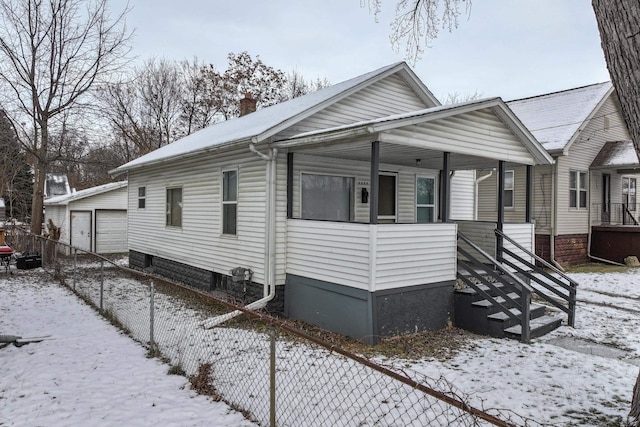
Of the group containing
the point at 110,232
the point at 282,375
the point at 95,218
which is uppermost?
the point at 95,218

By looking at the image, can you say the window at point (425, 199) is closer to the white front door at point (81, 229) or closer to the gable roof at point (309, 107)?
the gable roof at point (309, 107)

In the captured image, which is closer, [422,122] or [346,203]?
[422,122]

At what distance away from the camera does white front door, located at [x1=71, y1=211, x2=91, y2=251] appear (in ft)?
63.7

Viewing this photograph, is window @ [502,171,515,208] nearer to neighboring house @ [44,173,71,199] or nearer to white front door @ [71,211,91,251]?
white front door @ [71,211,91,251]

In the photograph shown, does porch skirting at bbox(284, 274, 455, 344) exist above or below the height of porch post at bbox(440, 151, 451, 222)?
below

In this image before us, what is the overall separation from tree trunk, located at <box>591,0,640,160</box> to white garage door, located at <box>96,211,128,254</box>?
20.9 m

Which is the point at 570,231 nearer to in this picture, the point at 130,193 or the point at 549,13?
the point at 549,13

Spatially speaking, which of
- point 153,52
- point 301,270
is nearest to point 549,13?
point 301,270

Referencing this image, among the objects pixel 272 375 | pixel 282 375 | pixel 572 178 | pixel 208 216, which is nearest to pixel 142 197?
pixel 208 216

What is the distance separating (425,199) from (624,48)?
791 cm

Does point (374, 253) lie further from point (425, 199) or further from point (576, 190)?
point (576, 190)

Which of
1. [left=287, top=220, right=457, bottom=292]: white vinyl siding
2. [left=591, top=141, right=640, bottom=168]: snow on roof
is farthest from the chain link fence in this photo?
[left=591, top=141, right=640, bottom=168]: snow on roof

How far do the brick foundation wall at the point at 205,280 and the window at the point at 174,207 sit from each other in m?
Result: 1.11

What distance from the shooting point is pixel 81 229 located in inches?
773
